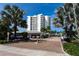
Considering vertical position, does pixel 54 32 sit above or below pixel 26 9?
below

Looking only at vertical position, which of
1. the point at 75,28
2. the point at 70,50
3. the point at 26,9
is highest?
the point at 26,9

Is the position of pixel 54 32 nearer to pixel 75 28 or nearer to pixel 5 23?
pixel 75 28

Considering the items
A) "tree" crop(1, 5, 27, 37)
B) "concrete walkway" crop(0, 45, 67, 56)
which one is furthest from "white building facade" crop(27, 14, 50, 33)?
"concrete walkway" crop(0, 45, 67, 56)

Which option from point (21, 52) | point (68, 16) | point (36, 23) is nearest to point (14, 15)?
point (36, 23)

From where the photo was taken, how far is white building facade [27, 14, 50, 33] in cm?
761

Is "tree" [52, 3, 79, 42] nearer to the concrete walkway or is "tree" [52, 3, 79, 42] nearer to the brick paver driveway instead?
the brick paver driveway

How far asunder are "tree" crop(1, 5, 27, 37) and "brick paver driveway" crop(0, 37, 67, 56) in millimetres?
459

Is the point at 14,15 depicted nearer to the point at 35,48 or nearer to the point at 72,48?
the point at 35,48

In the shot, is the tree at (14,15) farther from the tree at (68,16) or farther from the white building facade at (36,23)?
the tree at (68,16)

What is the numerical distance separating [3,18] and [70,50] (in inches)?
73.9

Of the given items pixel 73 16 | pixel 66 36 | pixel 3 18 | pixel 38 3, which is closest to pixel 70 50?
pixel 66 36

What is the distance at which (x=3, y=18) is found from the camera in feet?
25.3

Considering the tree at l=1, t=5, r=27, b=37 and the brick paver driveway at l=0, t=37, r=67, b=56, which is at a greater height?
the tree at l=1, t=5, r=27, b=37

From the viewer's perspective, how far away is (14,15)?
→ 25.5 ft
